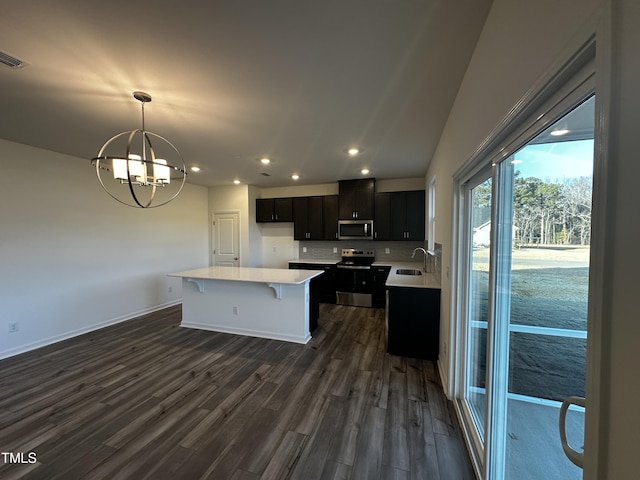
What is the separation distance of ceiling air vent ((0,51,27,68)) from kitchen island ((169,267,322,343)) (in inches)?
101

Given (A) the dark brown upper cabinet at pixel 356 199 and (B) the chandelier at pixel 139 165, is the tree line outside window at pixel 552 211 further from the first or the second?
(A) the dark brown upper cabinet at pixel 356 199

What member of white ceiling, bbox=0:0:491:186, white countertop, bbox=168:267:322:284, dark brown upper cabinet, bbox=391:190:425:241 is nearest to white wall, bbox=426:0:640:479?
white ceiling, bbox=0:0:491:186

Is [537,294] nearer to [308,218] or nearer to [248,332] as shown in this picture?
[248,332]

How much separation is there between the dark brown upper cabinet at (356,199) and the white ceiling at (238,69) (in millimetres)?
2048

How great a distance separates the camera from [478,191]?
1851 mm

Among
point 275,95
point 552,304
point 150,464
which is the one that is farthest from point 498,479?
point 275,95

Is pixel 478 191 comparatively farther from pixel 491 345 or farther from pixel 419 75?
pixel 491 345

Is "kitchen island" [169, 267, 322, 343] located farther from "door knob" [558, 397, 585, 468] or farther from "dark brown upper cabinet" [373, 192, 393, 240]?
"door knob" [558, 397, 585, 468]

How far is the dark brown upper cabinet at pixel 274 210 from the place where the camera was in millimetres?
5852

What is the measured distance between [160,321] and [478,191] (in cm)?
485

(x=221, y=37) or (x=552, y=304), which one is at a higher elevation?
(x=221, y=37)

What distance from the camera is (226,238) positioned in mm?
5969

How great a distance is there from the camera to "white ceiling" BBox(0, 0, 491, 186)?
131cm

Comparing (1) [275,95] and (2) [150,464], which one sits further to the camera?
(1) [275,95]
